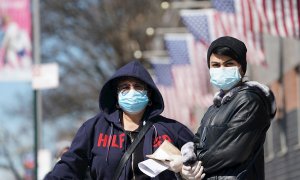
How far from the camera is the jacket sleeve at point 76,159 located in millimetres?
8164

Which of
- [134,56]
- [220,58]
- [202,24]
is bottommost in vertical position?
[134,56]

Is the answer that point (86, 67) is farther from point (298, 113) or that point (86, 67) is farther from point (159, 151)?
point (159, 151)

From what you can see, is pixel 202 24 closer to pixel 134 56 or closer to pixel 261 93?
pixel 261 93

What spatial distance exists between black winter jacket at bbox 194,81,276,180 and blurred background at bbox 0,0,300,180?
7.36 metres

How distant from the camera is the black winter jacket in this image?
6.72m

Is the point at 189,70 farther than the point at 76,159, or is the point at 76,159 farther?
the point at 189,70

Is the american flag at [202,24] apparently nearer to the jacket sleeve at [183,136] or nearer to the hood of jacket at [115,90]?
the hood of jacket at [115,90]

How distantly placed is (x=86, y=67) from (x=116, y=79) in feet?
124

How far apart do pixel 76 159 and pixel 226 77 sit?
173cm

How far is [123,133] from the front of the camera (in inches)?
320

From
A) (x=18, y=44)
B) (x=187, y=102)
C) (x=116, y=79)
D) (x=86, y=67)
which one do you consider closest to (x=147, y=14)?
(x=86, y=67)

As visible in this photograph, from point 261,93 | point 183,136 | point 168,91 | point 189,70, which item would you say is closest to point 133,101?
point 183,136

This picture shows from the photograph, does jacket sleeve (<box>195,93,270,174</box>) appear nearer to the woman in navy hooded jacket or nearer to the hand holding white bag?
the hand holding white bag

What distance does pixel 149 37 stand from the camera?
1750 inches
